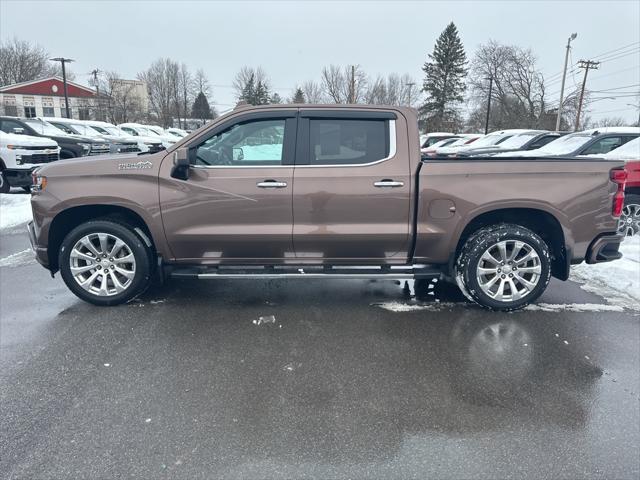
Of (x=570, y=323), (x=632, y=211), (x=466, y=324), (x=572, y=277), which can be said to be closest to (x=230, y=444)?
(x=466, y=324)

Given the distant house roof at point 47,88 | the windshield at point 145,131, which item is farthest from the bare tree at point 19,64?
the windshield at point 145,131

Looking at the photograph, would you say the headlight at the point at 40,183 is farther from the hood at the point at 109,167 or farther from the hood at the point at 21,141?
the hood at the point at 21,141

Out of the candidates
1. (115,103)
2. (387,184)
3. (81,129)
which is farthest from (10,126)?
(115,103)

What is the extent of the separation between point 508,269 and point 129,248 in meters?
3.72

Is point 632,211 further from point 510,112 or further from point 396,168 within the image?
point 510,112

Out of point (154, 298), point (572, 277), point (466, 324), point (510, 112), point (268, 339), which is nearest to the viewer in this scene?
point (268, 339)

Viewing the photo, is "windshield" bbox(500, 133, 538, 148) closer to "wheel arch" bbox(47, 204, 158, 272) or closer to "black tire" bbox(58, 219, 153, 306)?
"wheel arch" bbox(47, 204, 158, 272)

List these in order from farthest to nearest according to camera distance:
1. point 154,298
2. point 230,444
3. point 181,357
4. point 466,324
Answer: point 154,298
point 466,324
point 181,357
point 230,444

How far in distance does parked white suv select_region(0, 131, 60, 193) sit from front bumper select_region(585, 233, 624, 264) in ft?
40.6

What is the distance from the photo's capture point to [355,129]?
13.9ft

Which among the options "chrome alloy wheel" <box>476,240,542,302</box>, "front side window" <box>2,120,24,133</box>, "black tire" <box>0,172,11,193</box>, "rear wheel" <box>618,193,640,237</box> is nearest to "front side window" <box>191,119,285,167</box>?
"chrome alloy wheel" <box>476,240,542,302</box>

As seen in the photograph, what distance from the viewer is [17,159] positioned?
36.8 feet

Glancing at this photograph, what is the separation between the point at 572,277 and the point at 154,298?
5.10 meters

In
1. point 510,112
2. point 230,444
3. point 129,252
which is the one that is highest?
point 510,112
